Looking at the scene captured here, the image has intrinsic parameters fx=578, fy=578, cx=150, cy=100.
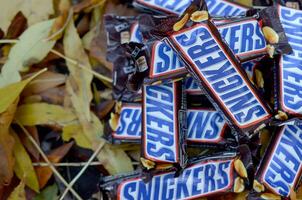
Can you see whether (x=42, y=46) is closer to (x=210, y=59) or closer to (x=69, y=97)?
(x=69, y=97)

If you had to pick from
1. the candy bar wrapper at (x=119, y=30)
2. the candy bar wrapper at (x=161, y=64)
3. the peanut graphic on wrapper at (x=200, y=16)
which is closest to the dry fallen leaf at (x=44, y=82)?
the candy bar wrapper at (x=119, y=30)

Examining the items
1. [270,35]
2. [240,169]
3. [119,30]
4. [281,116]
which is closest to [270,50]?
[270,35]

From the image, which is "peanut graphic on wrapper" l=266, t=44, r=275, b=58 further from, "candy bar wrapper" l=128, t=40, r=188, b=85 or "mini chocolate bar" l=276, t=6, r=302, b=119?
"candy bar wrapper" l=128, t=40, r=188, b=85

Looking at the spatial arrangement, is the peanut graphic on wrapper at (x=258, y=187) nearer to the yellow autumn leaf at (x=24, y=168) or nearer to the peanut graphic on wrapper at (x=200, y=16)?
the peanut graphic on wrapper at (x=200, y=16)

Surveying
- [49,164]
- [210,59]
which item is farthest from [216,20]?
[49,164]

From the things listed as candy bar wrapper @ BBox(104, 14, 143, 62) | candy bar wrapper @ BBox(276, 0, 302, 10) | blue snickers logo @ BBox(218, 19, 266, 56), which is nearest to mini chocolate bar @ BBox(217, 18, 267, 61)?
blue snickers logo @ BBox(218, 19, 266, 56)

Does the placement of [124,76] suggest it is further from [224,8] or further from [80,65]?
[224,8]
